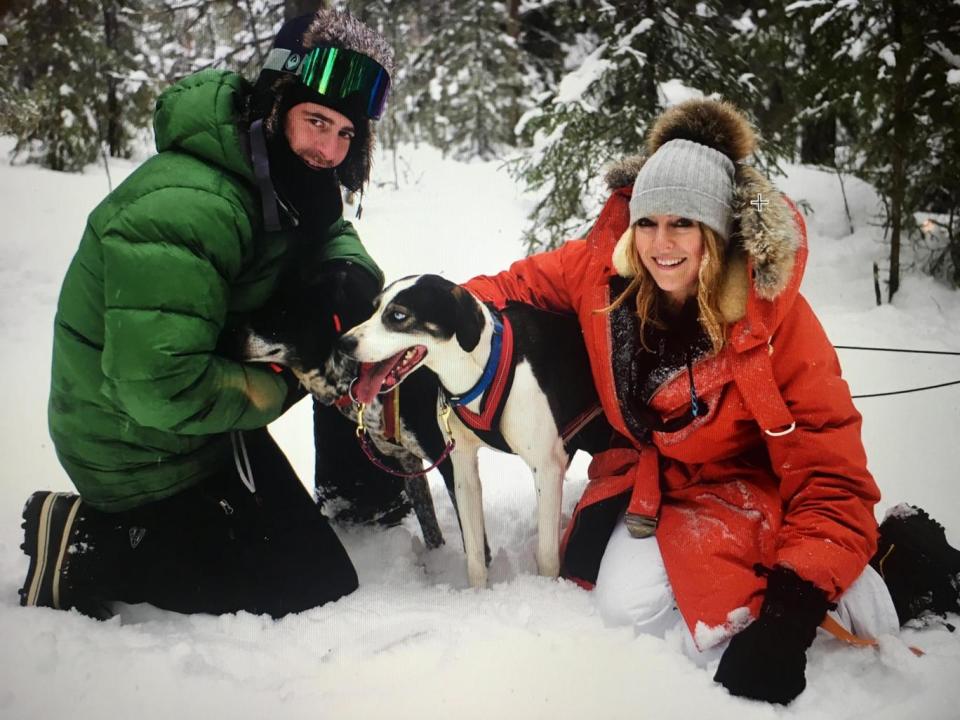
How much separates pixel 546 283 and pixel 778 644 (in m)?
1.19

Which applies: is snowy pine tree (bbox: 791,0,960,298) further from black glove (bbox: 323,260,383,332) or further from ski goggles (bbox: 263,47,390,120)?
black glove (bbox: 323,260,383,332)

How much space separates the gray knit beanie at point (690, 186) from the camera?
1479mm

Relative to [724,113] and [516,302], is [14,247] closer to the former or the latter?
[516,302]

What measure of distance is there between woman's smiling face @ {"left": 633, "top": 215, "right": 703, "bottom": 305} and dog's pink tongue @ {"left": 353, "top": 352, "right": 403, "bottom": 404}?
2.33ft

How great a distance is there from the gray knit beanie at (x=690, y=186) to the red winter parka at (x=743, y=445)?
0.04 m

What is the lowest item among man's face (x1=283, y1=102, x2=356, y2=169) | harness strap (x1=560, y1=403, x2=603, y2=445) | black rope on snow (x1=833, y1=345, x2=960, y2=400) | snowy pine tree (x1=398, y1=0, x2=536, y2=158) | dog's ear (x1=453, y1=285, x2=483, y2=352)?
harness strap (x1=560, y1=403, x2=603, y2=445)

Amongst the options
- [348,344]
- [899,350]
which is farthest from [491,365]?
[899,350]

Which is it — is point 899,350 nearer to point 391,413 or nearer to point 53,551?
point 391,413

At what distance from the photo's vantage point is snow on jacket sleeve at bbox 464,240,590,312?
200 centimetres

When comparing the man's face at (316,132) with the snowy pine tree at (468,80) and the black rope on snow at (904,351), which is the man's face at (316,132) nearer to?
the black rope on snow at (904,351)

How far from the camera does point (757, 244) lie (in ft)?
4.63

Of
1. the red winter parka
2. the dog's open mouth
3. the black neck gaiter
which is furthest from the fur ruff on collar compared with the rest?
the black neck gaiter

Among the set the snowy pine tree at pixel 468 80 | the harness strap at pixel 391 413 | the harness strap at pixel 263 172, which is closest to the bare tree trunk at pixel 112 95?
the harness strap at pixel 263 172

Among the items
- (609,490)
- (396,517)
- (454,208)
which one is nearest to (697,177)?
(609,490)
